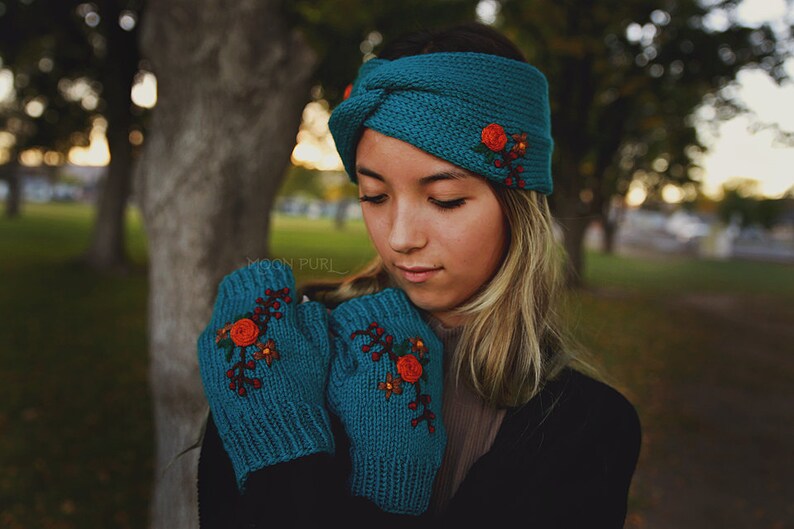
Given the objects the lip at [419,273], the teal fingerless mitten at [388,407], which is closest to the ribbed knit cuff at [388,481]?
the teal fingerless mitten at [388,407]

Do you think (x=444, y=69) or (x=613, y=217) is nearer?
(x=444, y=69)

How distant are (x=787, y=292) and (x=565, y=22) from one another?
20750mm

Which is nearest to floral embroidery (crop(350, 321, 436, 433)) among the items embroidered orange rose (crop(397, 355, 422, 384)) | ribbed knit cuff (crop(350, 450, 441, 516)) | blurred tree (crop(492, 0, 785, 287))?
embroidered orange rose (crop(397, 355, 422, 384))

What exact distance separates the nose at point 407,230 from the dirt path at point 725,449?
4445mm

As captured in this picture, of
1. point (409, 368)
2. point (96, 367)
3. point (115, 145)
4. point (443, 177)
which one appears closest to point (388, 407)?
point (409, 368)

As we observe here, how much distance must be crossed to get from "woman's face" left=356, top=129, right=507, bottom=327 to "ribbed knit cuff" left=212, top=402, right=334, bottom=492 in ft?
1.57

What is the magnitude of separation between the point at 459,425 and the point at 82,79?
55.0ft

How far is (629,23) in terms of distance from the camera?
928cm

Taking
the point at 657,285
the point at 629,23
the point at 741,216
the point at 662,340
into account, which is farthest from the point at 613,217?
the point at 629,23

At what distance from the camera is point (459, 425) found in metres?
1.79

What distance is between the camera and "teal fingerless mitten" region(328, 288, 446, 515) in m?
1.47

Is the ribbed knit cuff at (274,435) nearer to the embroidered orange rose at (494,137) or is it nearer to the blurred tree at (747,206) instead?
the embroidered orange rose at (494,137)

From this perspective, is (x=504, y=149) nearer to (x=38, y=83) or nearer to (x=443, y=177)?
(x=443, y=177)

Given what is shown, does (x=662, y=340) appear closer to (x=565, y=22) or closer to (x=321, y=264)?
(x=565, y=22)
